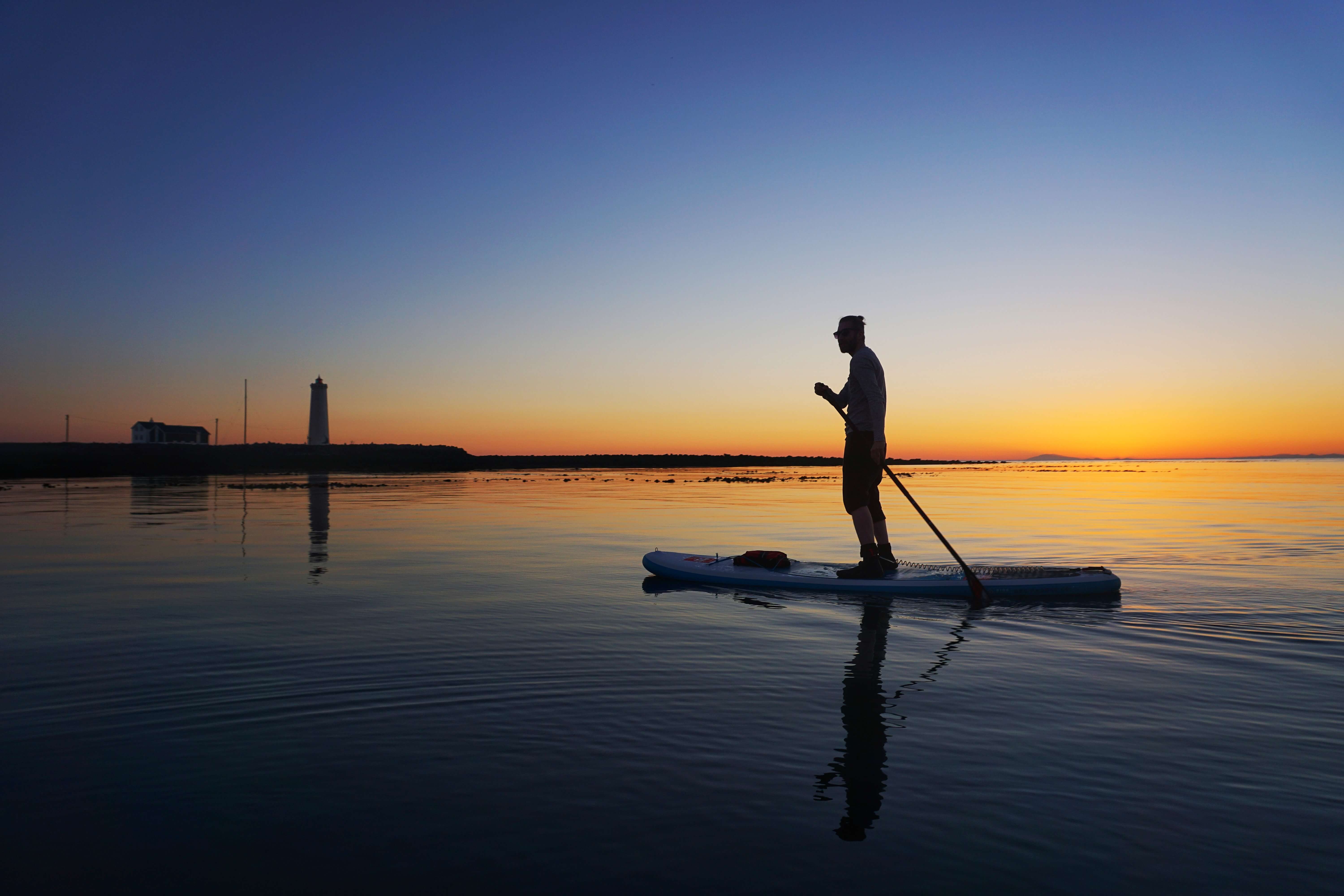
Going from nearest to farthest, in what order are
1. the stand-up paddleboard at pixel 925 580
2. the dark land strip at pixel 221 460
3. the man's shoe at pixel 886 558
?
the stand-up paddleboard at pixel 925 580
the man's shoe at pixel 886 558
the dark land strip at pixel 221 460

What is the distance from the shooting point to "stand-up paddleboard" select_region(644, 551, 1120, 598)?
A: 9938mm

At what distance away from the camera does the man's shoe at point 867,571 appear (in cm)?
1044

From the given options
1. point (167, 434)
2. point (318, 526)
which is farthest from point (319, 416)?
point (318, 526)

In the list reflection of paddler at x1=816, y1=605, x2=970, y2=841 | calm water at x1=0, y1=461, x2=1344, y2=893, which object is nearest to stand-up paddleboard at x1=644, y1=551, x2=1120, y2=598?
calm water at x1=0, y1=461, x2=1344, y2=893

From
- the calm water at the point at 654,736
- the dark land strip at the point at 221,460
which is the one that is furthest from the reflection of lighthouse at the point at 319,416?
the calm water at the point at 654,736

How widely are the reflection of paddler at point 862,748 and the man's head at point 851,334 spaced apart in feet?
16.1

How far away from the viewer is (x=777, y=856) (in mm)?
3270

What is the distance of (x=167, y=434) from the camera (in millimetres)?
107312

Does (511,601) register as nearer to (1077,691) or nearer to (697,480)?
(1077,691)

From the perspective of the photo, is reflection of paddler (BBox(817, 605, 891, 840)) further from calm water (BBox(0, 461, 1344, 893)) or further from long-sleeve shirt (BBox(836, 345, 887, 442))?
long-sleeve shirt (BBox(836, 345, 887, 442))

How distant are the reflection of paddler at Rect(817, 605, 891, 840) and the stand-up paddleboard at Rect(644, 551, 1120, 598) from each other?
3.13 m

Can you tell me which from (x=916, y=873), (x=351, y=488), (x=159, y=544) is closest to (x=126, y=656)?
(x=916, y=873)

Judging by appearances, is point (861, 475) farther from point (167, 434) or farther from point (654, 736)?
point (167, 434)

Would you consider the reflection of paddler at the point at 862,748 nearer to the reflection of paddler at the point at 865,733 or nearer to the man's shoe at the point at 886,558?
the reflection of paddler at the point at 865,733
